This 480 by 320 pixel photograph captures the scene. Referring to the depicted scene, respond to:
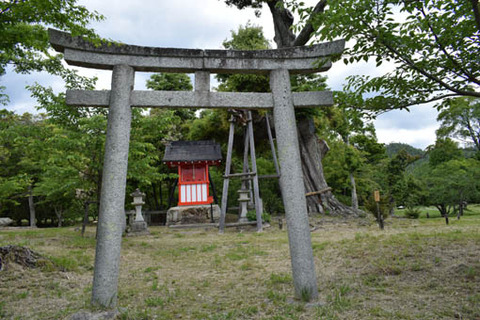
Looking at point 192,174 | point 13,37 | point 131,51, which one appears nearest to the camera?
point 13,37

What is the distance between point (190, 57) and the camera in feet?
13.9

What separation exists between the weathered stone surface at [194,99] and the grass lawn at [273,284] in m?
2.69

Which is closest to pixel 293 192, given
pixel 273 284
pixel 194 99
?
pixel 273 284

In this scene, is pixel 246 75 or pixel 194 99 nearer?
pixel 194 99

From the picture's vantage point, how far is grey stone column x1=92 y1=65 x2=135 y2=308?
141 inches

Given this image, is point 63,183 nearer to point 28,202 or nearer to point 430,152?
point 28,202

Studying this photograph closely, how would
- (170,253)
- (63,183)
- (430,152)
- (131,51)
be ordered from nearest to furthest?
1. (131,51)
2. (170,253)
3. (63,183)
4. (430,152)

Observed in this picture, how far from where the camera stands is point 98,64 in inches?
159

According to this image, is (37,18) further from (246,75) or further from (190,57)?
(246,75)

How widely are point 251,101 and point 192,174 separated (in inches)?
491

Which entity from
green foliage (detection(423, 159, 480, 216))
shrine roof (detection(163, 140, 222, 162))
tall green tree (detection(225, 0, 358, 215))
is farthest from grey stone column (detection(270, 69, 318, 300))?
green foliage (detection(423, 159, 480, 216))

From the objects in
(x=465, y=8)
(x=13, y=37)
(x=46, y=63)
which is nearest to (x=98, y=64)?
(x=13, y=37)

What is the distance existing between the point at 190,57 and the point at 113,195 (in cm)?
221

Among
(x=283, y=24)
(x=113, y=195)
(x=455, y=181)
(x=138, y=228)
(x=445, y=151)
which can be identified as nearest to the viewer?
(x=113, y=195)
